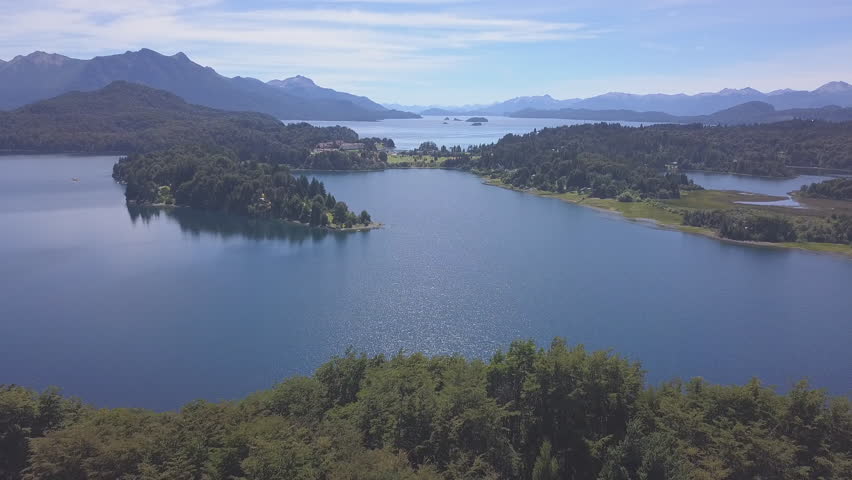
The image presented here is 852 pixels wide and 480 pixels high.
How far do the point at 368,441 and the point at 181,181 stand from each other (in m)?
49.7

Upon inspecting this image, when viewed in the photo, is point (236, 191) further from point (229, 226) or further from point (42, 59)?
point (42, 59)

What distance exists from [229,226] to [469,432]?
37.0m

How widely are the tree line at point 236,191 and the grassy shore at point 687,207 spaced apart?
1001 inches

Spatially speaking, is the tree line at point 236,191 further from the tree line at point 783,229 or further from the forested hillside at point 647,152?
the forested hillside at point 647,152

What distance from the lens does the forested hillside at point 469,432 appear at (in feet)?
31.3

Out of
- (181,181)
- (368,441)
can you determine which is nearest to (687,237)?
(368,441)

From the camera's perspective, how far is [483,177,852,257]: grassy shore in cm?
3909

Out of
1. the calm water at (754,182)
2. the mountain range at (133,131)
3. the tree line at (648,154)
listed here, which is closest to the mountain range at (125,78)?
the mountain range at (133,131)

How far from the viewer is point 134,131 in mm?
99188

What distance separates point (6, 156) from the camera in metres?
82.8

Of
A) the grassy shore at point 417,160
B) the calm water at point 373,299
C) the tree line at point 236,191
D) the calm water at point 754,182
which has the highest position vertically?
the grassy shore at point 417,160

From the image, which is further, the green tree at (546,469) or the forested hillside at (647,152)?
the forested hillside at (647,152)

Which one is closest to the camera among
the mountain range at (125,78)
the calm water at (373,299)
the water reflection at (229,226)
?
the calm water at (373,299)

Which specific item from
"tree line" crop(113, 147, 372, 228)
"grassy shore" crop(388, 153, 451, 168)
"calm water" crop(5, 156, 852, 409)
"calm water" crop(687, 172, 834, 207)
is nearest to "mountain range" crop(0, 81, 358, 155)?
"grassy shore" crop(388, 153, 451, 168)
